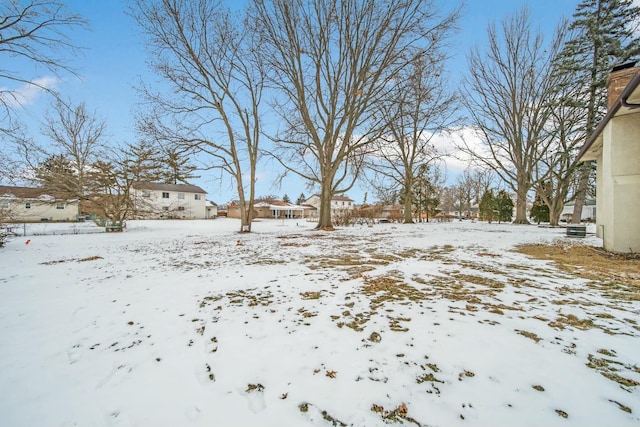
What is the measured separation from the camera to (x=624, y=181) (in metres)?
6.38

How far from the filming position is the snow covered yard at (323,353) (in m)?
1.57

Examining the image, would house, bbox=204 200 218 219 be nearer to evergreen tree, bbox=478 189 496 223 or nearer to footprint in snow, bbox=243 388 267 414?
evergreen tree, bbox=478 189 496 223

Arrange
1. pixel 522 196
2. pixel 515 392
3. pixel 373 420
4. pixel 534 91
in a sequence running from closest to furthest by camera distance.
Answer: pixel 373 420 → pixel 515 392 → pixel 534 91 → pixel 522 196

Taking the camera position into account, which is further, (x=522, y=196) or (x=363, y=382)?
(x=522, y=196)

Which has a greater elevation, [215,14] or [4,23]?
[215,14]

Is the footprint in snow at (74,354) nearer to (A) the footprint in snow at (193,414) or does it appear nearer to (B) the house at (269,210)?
(A) the footprint in snow at (193,414)

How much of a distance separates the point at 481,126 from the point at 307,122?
14555mm

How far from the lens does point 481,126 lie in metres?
20.1

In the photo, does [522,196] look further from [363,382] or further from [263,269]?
[363,382]

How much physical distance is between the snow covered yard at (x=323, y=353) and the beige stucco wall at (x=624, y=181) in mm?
4194

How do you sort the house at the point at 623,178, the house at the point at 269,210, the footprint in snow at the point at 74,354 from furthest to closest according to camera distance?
the house at the point at 269,210 → the house at the point at 623,178 → the footprint in snow at the point at 74,354

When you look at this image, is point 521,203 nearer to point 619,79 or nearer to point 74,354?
point 619,79

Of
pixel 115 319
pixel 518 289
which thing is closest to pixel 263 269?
pixel 115 319

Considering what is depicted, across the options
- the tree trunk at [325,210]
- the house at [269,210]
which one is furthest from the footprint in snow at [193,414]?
the house at [269,210]
